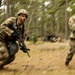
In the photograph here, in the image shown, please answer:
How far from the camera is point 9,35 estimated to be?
673 cm

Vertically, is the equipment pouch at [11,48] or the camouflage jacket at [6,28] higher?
the camouflage jacket at [6,28]

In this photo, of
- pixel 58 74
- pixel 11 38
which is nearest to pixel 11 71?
pixel 11 38

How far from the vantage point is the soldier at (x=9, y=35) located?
6.76m

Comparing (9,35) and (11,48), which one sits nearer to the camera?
(9,35)

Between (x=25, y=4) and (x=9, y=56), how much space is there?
948 inches

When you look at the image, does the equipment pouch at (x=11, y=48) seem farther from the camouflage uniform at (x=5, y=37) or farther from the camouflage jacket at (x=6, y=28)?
the camouflage jacket at (x=6, y=28)

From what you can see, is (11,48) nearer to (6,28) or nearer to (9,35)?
(9,35)

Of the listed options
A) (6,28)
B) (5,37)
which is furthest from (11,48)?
(6,28)

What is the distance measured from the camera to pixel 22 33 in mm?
7098

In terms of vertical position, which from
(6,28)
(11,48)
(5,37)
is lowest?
(11,48)

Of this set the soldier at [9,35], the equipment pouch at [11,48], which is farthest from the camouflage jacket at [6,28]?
→ the equipment pouch at [11,48]

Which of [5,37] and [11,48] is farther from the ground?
[5,37]

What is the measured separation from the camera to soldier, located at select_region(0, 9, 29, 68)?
266 inches

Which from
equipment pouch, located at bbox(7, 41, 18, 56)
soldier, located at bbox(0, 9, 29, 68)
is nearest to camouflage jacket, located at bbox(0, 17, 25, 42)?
soldier, located at bbox(0, 9, 29, 68)
